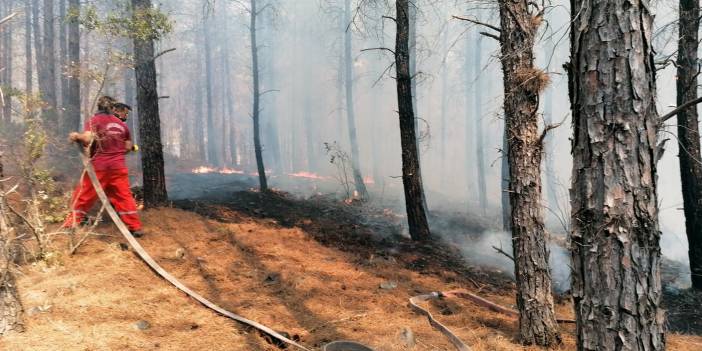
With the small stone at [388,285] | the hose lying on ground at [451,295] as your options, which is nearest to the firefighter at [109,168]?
the small stone at [388,285]

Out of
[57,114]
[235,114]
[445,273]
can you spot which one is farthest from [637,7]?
[235,114]

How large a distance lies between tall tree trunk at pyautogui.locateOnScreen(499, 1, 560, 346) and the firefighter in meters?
5.30

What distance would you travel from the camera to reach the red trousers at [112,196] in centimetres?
547

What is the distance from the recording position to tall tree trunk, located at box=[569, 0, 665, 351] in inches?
80.8

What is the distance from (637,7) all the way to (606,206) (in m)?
1.07

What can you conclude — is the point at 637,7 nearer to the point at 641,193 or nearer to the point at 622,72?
the point at 622,72

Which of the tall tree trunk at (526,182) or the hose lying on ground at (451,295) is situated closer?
the tall tree trunk at (526,182)

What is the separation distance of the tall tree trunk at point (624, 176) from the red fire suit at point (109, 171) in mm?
5875

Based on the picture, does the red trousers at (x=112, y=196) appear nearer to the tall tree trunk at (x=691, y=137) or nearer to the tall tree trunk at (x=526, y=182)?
the tall tree trunk at (x=526, y=182)

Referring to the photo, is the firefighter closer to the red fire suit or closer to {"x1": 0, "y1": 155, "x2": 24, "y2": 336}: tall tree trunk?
the red fire suit

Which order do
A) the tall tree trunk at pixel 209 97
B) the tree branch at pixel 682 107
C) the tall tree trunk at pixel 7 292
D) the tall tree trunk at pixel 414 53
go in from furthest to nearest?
the tall tree trunk at pixel 209 97 < the tall tree trunk at pixel 414 53 < the tall tree trunk at pixel 7 292 < the tree branch at pixel 682 107

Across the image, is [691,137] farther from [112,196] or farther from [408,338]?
[112,196]

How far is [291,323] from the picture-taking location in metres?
4.41

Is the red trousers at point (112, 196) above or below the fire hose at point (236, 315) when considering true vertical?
above
